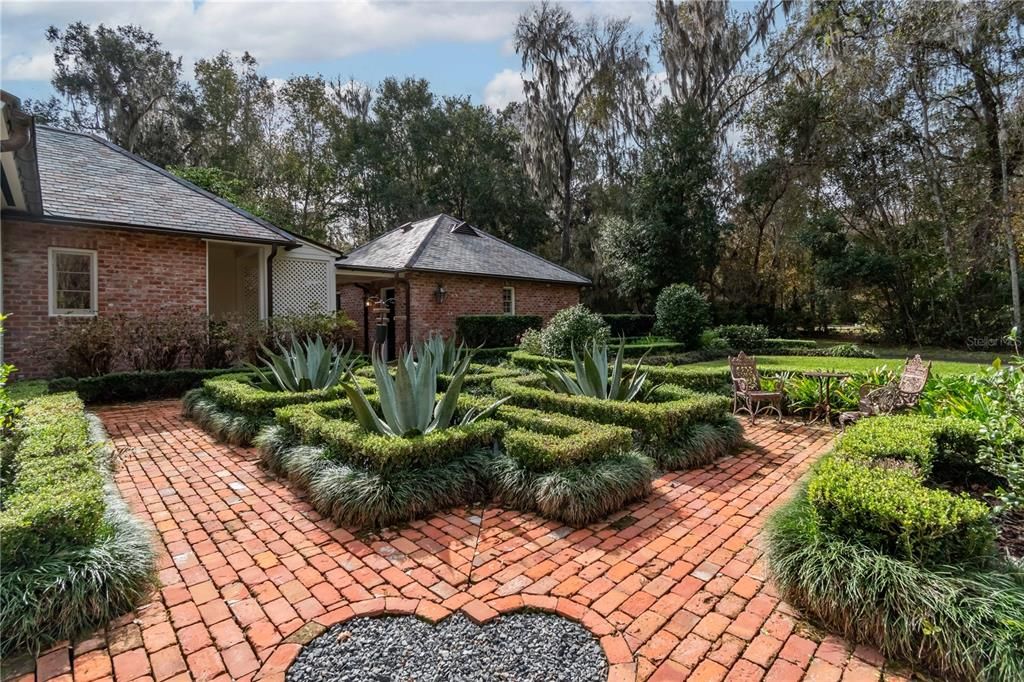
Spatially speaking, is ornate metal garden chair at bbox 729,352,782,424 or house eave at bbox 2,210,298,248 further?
house eave at bbox 2,210,298,248

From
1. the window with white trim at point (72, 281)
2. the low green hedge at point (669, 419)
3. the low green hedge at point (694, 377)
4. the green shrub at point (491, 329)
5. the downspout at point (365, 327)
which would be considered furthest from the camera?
the downspout at point (365, 327)

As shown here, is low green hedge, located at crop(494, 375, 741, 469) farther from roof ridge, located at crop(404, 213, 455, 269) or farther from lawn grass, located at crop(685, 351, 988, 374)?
roof ridge, located at crop(404, 213, 455, 269)

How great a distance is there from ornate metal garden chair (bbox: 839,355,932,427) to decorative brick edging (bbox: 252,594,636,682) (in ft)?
17.8

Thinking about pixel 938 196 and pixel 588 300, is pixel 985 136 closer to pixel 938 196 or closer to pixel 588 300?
pixel 938 196

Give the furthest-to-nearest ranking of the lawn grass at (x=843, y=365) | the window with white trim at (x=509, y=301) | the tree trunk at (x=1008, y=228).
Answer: the window with white trim at (x=509, y=301) < the tree trunk at (x=1008, y=228) < the lawn grass at (x=843, y=365)

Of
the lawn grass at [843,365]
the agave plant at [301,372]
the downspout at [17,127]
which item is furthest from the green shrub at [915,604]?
the downspout at [17,127]

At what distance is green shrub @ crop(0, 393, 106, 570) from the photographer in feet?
8.11

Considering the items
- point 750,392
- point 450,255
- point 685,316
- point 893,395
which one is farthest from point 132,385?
point 685,316

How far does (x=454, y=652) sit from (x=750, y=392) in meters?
6.39

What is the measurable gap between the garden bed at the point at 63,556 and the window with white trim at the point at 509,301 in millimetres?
14447

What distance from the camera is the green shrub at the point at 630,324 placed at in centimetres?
1914

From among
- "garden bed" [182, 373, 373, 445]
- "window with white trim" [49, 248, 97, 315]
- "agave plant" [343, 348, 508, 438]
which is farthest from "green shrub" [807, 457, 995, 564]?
"window with white trim" [49, 248, 97, 315]

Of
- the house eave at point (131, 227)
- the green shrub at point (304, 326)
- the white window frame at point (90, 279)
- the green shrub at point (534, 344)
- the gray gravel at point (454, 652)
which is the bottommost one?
the gray gravel at point (454, 652)

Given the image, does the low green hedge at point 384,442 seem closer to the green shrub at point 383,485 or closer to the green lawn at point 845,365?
the green shrub at point 383,485
